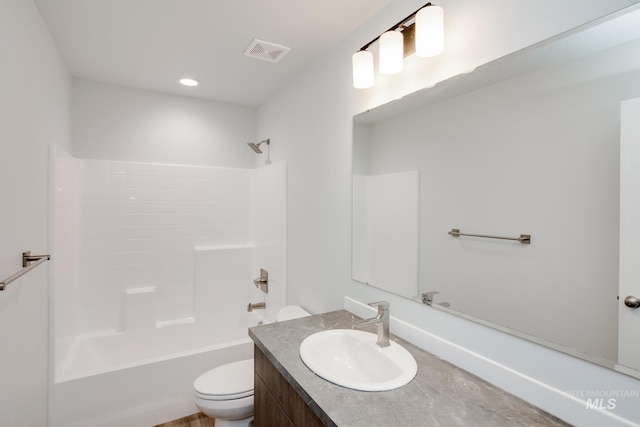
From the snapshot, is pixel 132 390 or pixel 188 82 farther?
pixel 188 82

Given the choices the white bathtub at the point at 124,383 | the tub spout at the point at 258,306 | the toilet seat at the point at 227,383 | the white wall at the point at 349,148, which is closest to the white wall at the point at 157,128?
the white wall at the point at 349,148

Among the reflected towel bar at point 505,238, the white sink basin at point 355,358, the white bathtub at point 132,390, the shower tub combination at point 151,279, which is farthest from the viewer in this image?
the shower tub combination at point 151,279

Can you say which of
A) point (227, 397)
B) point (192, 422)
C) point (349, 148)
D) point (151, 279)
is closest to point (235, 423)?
point (227, 397)

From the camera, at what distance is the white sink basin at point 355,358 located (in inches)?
45.7

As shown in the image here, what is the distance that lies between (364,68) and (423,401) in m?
1.42

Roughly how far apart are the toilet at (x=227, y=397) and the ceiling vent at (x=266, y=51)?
207 centimetres

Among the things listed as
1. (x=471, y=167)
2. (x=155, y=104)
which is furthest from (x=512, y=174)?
(x=155, y=104)

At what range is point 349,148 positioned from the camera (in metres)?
1.80

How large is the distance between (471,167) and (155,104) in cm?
281

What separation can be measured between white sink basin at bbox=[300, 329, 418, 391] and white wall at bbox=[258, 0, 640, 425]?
0.20 meters

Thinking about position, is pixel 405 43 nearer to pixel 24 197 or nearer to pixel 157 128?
pixel 24 197

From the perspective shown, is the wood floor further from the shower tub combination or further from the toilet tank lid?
the toilet tank lid

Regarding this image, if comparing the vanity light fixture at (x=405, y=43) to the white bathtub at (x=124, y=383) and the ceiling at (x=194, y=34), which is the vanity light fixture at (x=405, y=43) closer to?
the ceiling at (x=194, y=34)

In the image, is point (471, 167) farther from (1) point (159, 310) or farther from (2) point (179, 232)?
(1) point (159, 310)
